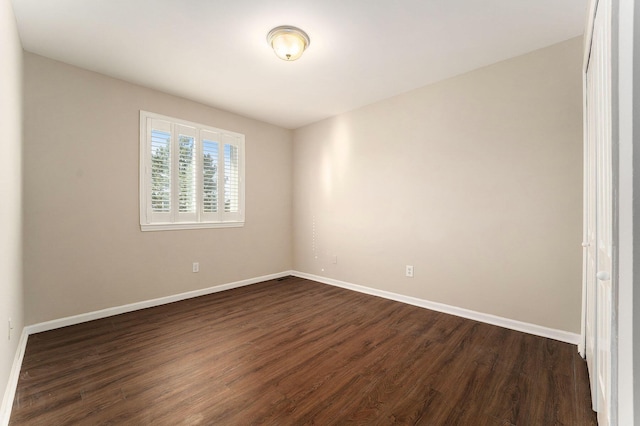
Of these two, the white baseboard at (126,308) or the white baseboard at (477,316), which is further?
the white baseboard at (126,308)

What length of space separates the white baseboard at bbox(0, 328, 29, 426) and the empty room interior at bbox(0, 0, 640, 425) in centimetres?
4

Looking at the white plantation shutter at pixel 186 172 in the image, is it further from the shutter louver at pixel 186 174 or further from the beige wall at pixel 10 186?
the beige wall at pixel 10 186

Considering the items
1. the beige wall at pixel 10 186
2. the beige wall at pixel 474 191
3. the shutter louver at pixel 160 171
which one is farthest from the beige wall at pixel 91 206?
the beige wall at pixel 474 191

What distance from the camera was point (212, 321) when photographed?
3016mm

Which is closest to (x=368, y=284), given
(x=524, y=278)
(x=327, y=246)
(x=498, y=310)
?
(x=327, y=246)

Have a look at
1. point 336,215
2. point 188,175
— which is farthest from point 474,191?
point 188,175

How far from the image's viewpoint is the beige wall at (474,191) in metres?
2.54

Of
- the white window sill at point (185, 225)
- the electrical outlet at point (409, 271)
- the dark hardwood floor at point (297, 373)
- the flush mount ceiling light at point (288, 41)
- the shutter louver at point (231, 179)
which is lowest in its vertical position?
the dark hardwood floor at point (297, 373)

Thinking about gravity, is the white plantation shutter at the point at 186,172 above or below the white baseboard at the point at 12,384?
above

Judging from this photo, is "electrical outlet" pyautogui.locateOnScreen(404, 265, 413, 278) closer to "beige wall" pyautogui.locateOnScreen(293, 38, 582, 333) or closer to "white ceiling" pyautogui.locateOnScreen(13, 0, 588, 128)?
"beige wall" pyautogui.locateOnScreen(293, 38, 582, 333)

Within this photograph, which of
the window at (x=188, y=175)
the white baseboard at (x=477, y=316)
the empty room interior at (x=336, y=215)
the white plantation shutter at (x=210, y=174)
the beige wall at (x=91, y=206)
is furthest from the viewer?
the white plantation shutter at (x=210, y=174)

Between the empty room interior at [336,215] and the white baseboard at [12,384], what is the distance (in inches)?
1.5

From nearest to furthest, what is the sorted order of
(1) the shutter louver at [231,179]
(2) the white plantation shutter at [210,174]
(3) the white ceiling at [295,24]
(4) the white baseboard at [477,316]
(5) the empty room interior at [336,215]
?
1. (5) the empty room interior at [336,215]
2. (3) the white ceiling at [295,24]
3. (4) the white baseboard at [477,316]
4. (2) the white plantation shutter at [210,174]
5. (1) the shutter louver at [231,179]

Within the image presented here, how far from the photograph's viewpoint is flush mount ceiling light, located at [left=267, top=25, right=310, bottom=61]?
7.70 ft
